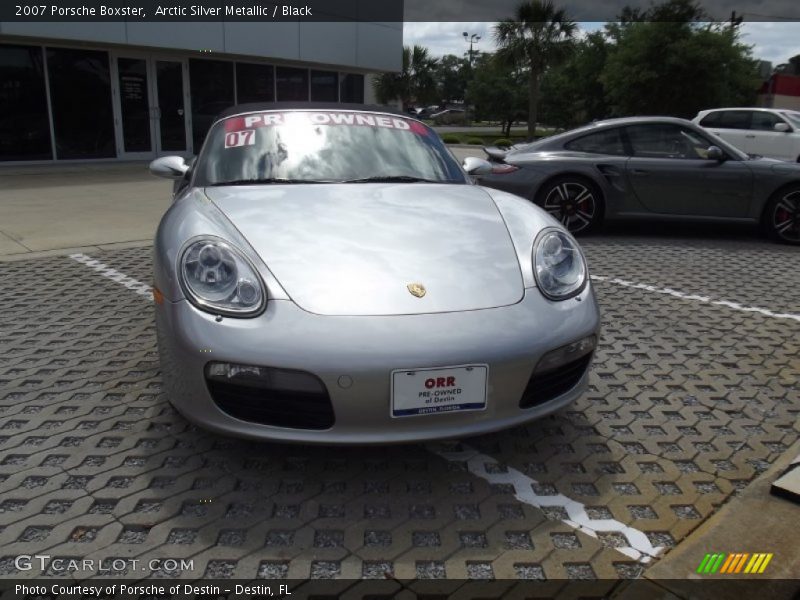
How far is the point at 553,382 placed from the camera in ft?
7.75

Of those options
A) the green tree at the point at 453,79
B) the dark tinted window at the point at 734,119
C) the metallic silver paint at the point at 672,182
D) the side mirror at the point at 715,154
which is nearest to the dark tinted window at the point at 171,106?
the metallic silver paint at the point at 672,182

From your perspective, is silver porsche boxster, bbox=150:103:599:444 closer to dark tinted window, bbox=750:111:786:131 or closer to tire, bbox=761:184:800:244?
tire, bbox=761:184:800:244

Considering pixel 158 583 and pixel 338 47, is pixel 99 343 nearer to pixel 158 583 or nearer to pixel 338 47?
pixel 158 583

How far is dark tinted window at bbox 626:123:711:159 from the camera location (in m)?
6.66

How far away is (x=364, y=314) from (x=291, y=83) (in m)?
16.2

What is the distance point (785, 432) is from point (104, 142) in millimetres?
14090

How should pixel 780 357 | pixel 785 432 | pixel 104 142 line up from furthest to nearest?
pixel 104 142
pixel 780 357
pixel 785 432

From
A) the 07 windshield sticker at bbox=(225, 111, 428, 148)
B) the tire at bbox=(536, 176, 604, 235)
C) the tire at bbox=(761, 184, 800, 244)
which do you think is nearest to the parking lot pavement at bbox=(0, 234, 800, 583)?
the 07 windshield sticker at bbox=(225, 111, 428, 148)

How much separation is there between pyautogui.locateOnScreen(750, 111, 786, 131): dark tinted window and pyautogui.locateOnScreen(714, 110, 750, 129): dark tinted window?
0.12 m

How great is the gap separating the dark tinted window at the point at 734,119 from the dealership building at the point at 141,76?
9.08 metres

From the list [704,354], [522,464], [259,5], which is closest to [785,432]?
[704,354]

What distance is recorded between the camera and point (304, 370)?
6.66ft

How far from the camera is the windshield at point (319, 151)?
316 cm

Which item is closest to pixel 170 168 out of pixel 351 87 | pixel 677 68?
pixel 351 87
